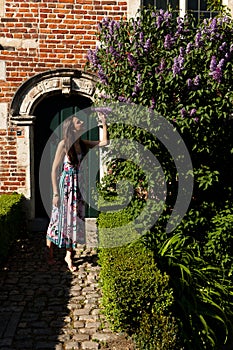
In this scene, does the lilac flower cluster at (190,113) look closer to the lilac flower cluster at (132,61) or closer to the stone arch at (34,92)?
the lilac flower cluster at (132,61)

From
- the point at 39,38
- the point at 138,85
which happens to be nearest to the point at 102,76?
the point at 138,85

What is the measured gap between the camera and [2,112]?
25.3 ft

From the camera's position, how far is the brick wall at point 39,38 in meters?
7.64

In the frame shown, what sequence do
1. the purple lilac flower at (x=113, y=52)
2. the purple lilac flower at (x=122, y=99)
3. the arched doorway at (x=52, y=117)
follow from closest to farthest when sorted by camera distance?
the purple lilac flower at (x=122, y=99), the purple lilac flower at (x=113, y=52), the arched doorway at (x=52, y=117)

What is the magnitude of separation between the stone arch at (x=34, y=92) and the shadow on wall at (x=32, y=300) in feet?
6.49

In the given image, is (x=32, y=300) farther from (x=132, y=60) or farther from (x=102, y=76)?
(x=132, y=60)

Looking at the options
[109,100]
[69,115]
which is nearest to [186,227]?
[109,100]

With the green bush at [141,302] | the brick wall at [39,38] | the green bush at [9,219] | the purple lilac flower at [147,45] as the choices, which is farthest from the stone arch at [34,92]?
the green bush at [141,302]

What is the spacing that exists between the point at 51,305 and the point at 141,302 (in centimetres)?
154

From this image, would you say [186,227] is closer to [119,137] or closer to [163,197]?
[163,197]

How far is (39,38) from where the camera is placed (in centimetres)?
768

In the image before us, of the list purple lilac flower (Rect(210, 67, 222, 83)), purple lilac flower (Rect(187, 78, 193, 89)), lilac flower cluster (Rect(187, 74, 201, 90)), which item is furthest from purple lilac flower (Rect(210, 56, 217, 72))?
purple lilac flower (Rect(187, 78, 193, 89))

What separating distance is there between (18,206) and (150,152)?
2.92 metres

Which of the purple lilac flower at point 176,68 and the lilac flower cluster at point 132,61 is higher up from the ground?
the lilac flower cluster at point 132,61
